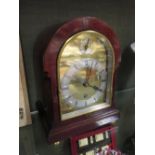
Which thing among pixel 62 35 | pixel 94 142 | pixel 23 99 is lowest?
pixel 94 142

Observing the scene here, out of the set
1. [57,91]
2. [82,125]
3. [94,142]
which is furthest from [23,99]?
[94,142]

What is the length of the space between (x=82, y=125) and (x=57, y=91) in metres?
0.19

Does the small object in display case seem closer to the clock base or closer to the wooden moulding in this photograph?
the clock base

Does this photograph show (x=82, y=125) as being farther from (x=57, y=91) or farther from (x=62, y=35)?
(x=62, y=35)

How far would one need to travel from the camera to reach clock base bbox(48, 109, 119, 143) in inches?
26.0

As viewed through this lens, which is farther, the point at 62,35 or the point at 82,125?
the point at 82,125

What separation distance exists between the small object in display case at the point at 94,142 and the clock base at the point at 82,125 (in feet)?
0.09

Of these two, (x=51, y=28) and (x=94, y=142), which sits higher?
(x=51, y=28)

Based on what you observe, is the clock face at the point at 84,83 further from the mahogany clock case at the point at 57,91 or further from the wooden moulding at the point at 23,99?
the wooden moulding at the point at 23,99

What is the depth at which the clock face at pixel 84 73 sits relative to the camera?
614 mm

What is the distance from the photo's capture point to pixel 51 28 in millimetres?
687

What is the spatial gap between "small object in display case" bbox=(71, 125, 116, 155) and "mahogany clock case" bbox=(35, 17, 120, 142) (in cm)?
3
